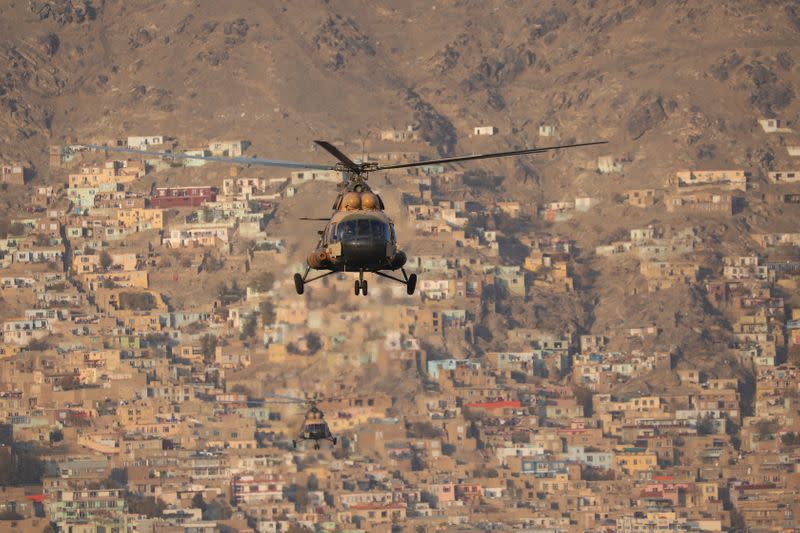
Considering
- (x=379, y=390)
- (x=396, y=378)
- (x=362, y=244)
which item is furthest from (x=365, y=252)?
(x=396, y=378)

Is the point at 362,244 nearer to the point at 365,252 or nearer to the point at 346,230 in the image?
the point at 365,252

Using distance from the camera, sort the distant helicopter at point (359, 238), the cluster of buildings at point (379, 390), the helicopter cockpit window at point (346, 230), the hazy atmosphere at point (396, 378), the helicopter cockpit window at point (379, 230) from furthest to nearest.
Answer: the hazy atmosphere at point (396, 378)
the cluster of buildings at point (379, 390)
the helicopter cockpit window at point (346, 230)
the helicopter cockpit window at point (379, 230)
the distant helicopter at point (359, 238)

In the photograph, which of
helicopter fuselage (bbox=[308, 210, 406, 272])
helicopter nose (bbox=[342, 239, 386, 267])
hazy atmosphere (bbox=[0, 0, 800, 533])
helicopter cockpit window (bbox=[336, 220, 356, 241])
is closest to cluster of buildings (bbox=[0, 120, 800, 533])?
hazy atmosphere (bbox=[0, 0, 800, 533])

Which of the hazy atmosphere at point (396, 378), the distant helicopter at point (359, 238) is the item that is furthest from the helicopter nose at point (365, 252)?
the hazy atmosphere at point (396, 378)

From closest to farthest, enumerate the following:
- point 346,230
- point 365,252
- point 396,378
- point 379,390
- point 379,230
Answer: point 365,252
point 379,230
point 346,230
point 379,390
point 396,378

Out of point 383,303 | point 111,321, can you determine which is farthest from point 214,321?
point 383,303

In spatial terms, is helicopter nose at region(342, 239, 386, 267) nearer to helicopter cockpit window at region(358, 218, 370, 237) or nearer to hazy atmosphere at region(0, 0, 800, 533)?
helicopter cockpit window at region(358, 218, 370, 237)

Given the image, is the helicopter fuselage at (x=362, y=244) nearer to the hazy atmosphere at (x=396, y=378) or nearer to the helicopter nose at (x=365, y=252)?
the helicopter nose at (x=365, y=252)
